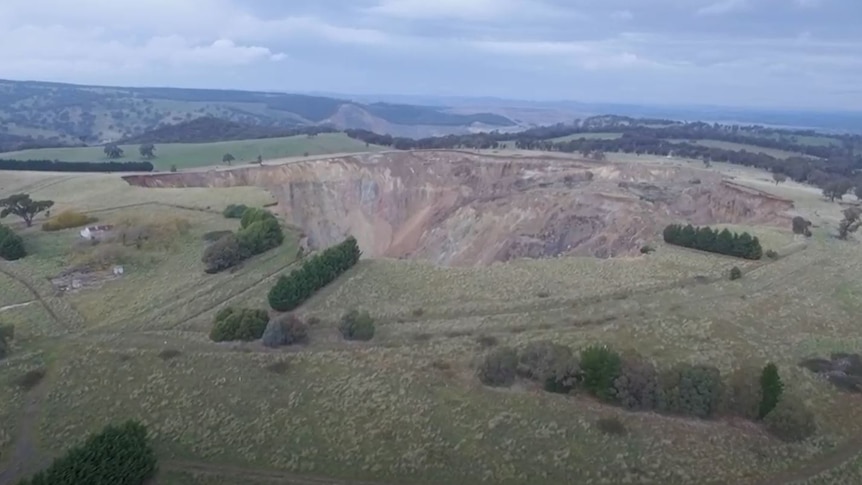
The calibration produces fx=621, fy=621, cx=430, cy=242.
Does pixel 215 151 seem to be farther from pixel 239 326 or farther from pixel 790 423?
pixel 790 423

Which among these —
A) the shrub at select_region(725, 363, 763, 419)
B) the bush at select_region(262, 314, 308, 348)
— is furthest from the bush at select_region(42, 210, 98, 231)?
the shrub at select_region(725, 363, 763, 419)

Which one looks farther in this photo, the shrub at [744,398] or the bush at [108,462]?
the shrub at [744,398]

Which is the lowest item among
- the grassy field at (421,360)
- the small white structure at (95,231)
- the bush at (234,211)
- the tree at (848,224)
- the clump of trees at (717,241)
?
the grassy field at (421,360)

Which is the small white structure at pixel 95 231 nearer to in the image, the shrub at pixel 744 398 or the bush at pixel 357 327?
the bush at pixel 357 327

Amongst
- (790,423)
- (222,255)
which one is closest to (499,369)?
(790,423)

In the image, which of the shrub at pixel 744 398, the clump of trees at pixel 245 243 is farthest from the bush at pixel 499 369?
the clump of trees at pixel 245 243

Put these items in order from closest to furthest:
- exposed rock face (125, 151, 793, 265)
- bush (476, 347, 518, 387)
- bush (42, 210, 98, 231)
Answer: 1. bush (476, 347, 518, 387)
2. bush (42, 210, 98, 231)
3. exposed rock face (125, 151, 793, 265)

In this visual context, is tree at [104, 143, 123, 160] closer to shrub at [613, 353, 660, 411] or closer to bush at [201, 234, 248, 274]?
bush at [201, 234, 248, 274]
